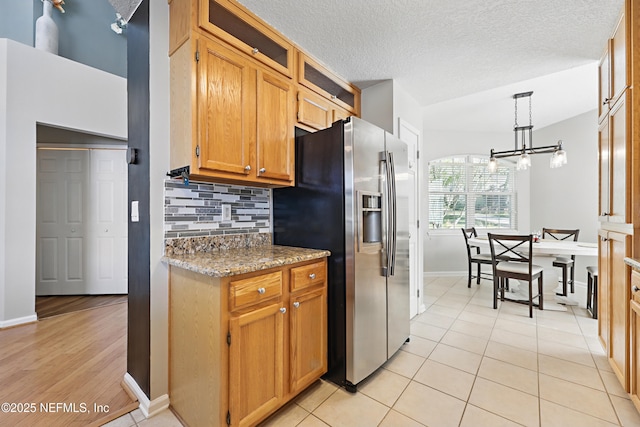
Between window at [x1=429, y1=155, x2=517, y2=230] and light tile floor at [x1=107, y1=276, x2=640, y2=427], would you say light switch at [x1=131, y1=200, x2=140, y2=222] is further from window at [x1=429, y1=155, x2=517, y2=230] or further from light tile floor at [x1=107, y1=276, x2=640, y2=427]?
window at [x1=429, y1=155, x2=517, y2=230]

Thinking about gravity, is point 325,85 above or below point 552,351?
above

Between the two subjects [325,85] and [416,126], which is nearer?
[325,85]

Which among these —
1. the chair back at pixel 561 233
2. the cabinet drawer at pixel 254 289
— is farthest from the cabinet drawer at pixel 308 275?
the chair back at pixel 561 233

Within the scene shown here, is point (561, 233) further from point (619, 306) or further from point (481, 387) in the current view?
point (481, 387)

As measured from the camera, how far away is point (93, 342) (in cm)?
246

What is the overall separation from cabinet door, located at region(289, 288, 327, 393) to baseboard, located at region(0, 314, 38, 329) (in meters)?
3.17

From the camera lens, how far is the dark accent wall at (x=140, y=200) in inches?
64.7

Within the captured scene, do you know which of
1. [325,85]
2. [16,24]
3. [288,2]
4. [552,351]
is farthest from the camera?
[16,24]

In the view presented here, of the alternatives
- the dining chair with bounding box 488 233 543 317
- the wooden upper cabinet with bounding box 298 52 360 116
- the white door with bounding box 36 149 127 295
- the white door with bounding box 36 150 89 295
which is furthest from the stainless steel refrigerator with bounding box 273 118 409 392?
the white door with bounding box 36 150 89 295

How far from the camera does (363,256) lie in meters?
1.88

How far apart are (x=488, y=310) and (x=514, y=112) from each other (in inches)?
115

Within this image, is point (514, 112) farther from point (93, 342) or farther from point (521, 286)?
point (93, 342)

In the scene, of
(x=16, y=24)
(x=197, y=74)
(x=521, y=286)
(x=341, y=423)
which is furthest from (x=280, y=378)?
(x=16, y=24)

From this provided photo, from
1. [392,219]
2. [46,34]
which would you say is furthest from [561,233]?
[46,34]
